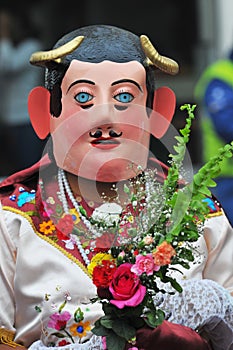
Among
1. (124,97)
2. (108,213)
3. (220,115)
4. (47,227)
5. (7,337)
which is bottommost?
(220,115)

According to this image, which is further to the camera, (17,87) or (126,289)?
(17,87)

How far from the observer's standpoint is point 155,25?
24.5ft

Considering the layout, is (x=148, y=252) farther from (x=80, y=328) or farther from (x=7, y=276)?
(x=7, y=276)

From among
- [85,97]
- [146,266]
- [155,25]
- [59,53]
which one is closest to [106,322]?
[146,266]

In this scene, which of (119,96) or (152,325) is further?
(119,96)

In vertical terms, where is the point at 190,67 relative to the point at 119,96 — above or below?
below

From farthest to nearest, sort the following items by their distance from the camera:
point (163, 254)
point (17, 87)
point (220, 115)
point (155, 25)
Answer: point (155, 25), point (17, 87), point (220, 115), point (163, 254)

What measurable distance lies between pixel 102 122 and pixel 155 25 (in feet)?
16.3

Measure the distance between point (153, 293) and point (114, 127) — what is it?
0.46 m

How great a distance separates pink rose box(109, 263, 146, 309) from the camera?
2.31 meters

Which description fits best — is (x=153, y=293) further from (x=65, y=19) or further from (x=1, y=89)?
(x=65, y=19)

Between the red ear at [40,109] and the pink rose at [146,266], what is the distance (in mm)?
552

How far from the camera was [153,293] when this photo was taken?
2.38 m

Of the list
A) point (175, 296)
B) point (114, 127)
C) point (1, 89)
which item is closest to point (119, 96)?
point (114, 127)
